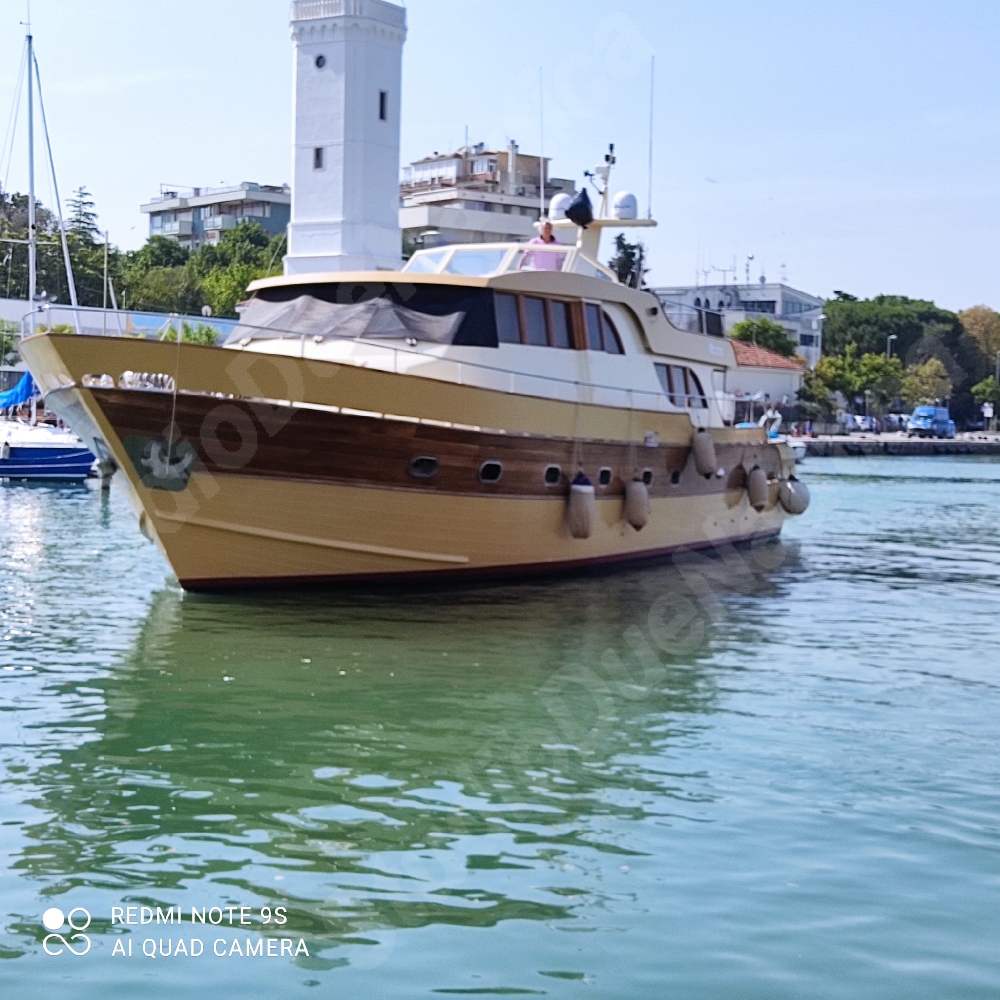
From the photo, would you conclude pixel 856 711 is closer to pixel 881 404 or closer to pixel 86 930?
pixel 86 930

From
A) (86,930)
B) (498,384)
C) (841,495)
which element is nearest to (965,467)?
(841,495)

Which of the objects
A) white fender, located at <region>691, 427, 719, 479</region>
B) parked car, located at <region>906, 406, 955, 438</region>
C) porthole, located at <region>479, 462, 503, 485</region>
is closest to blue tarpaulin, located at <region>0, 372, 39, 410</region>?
white fender, located at <region>691, 427, 719, 479</region>

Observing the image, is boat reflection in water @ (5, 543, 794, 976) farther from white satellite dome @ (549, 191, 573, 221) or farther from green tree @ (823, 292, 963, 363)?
green tree @ (823, 292, 963, 363)

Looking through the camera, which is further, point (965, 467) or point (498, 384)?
point (965, 467)

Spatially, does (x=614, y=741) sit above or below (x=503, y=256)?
below

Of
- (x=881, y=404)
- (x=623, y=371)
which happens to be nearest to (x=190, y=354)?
(x=623, y=371)

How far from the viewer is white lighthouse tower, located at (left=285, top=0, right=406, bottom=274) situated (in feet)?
150

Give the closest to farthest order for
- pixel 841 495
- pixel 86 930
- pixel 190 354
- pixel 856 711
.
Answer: pixel 86 930 → pixel 856 711 → pixel 190 354 → pixel 841 495

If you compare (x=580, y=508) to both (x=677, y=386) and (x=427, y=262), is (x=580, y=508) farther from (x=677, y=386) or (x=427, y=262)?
(x=677, y=386)

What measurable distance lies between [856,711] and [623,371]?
749cm

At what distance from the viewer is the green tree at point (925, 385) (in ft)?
316

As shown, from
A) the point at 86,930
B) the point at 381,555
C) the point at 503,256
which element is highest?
the point at 503,256

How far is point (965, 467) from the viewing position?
2420 inches

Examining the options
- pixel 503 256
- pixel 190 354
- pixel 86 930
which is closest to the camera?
pixel 86 930
